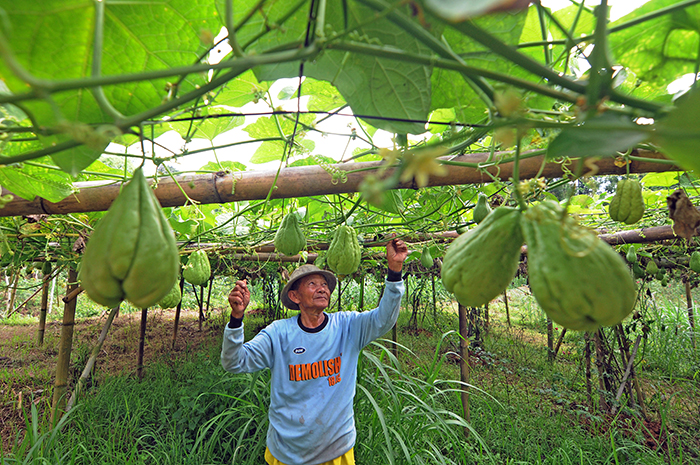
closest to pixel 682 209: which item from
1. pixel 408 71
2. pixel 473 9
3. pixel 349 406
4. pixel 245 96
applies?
pixel 408 71

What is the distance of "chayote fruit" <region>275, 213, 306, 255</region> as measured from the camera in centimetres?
196

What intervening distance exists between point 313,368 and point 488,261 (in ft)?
8.43

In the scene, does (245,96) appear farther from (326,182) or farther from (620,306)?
(620,306)

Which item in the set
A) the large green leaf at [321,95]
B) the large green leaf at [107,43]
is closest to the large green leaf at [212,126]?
the large green leaf at [321,95]

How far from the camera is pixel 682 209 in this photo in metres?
0.97

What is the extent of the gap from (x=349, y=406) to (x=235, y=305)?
4.69ft

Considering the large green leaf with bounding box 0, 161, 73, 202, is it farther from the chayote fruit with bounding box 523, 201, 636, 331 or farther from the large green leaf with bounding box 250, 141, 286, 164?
the chayote fruit with bounding box 523, 201, 636, 331

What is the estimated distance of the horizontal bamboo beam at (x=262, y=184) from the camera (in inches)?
56.2

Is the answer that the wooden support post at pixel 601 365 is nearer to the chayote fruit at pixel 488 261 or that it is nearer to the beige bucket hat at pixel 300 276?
the beige bucket hat at pixel 300 276

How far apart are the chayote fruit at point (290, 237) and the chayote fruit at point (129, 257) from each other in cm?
135

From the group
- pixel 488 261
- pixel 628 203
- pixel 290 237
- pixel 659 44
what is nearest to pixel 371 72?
pixel 488 261

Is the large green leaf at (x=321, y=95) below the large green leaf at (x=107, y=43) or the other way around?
the other way around

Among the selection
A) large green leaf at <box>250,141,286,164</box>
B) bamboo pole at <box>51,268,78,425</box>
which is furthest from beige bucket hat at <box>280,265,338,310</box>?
bamboo pole at <box>51,268,78,425</box>

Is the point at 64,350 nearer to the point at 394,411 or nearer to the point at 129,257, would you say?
the point at 394,411
